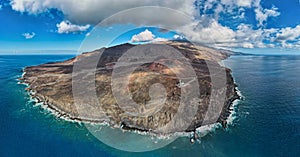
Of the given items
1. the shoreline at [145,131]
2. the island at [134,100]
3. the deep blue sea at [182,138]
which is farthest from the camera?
the island at [134,100]

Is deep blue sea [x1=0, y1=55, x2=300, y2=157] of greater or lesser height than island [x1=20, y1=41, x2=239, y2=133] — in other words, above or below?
below

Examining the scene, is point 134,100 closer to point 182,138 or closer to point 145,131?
point 145,131

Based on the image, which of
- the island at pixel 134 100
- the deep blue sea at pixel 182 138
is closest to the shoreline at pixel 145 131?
the island at pixel 134 100

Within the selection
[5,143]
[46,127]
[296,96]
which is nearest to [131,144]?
[46,127]

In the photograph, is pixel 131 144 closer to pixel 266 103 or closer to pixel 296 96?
pixel 266 103

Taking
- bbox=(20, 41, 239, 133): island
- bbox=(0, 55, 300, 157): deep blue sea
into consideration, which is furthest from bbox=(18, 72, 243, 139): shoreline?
bbox=(0, 55, 300, 157): deep blue sea

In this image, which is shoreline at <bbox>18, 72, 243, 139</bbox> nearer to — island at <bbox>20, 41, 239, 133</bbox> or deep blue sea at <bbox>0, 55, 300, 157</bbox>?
island at <bbox>20, 41, 239, 133</bbox>

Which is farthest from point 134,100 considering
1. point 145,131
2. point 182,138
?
point 182,138

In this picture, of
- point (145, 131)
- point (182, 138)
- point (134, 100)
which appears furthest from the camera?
point (134, 100)

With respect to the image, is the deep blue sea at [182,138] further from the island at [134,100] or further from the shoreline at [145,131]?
the island at [134,100]

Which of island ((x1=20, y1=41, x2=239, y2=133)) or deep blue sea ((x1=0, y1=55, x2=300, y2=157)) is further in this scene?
island ((x1=20, y1=41, x2=239, y2=133))

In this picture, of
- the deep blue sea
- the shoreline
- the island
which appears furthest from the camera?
the island
